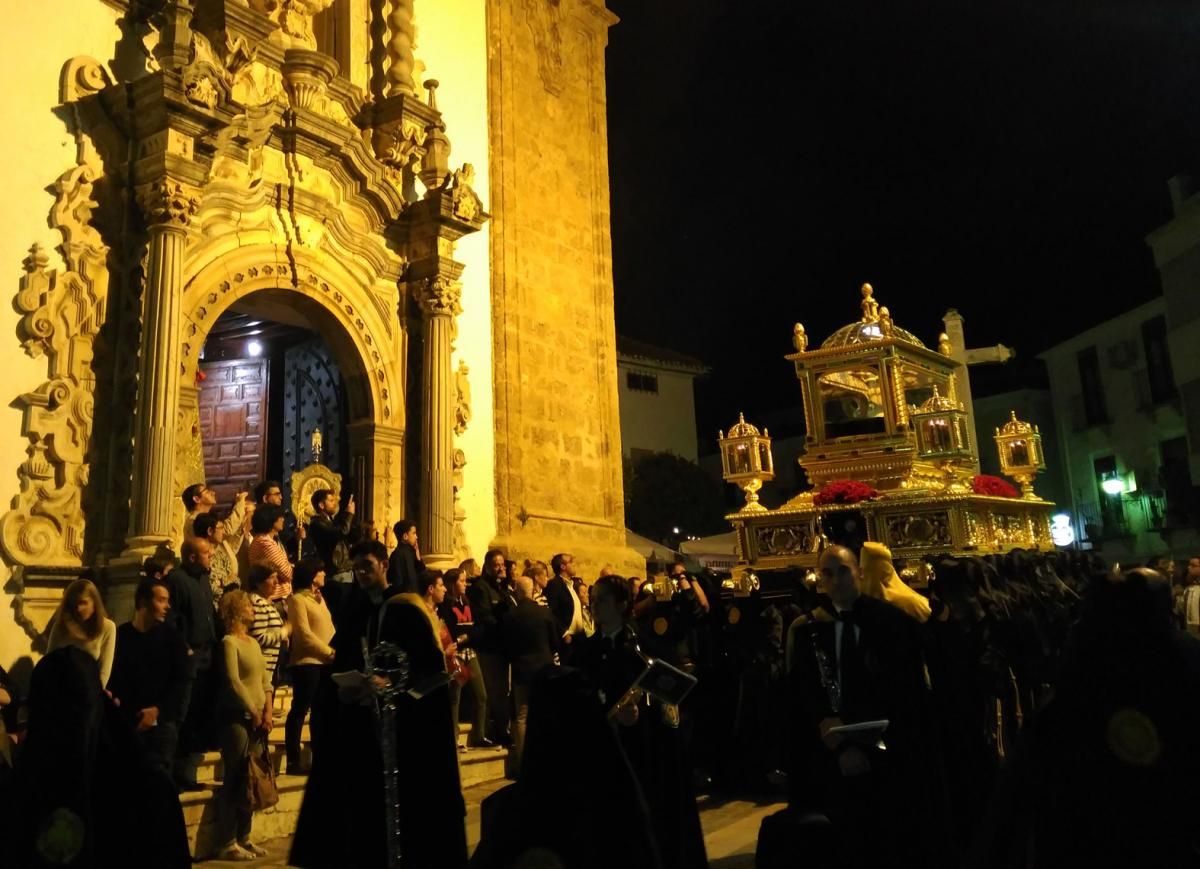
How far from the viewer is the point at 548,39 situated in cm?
1567

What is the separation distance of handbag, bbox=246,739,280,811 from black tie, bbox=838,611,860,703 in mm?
3737

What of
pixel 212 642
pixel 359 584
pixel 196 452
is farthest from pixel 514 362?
pixel 359 584

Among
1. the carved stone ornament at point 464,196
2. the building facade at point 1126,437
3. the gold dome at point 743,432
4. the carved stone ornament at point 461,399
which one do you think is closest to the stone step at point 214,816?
the gold dome at point 743,432

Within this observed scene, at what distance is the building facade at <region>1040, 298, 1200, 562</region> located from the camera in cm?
2578

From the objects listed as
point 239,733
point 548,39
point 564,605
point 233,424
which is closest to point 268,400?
point 233,424

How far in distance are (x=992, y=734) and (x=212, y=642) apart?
5498 millimetres

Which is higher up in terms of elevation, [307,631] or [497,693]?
[307,631]

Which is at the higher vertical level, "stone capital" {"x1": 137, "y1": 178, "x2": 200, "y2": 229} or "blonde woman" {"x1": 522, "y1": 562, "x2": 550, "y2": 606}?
"stone capital" {"x1": 137, "y1": 178, "x2": 200, "y2": 229}

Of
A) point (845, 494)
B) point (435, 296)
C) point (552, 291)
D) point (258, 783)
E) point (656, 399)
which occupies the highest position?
point (656, 399)

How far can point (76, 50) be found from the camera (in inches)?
365

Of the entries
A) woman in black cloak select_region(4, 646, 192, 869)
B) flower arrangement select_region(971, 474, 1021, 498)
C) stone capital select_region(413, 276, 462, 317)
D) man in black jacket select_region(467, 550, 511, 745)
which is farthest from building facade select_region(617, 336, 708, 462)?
woman in black cloak select_region(4, 646, 192, 869)

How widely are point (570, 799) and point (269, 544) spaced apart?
489 cm

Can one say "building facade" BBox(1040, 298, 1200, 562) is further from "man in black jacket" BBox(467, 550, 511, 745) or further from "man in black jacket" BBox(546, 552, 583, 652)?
"man in black jacket" BBox(467, 550, 511, 745)

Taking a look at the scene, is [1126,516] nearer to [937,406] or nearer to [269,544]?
[937,406]
